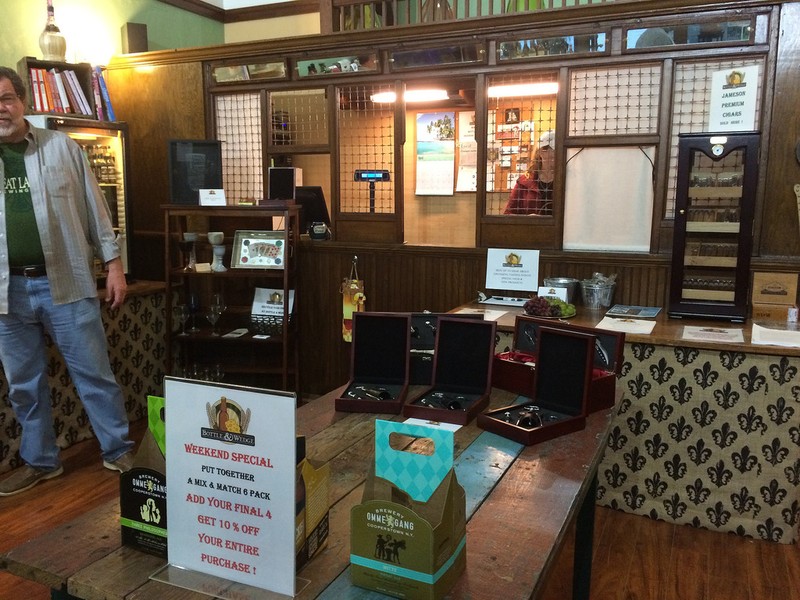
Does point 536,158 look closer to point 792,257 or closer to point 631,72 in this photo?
point 631,72

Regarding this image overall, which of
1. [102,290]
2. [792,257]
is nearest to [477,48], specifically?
[792,257]

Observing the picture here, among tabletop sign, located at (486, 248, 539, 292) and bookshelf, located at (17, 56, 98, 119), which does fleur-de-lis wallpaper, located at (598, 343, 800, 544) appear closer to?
tabletop sign, located at (486, 248, 539, 292)

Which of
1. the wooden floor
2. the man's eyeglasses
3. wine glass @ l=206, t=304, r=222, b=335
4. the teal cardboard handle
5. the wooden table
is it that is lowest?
the wooden floor

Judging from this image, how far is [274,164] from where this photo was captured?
169 inches

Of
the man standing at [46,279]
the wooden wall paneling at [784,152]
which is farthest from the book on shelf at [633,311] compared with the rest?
the man standing at [46,279]

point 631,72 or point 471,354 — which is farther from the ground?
point 631,72

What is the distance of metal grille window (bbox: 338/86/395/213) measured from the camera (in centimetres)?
392

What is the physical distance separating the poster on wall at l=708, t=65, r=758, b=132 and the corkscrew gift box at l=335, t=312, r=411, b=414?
2013 millimetres

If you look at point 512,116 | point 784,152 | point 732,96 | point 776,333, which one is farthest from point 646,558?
point 512,116

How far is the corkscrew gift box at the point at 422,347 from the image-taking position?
204 cm

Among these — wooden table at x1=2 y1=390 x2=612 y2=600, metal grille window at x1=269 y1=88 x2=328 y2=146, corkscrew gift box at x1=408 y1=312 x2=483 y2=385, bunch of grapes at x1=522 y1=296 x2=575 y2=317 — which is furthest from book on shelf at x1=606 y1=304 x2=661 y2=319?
metal grille window at x1=269 y1=88 x2=328 y2=146

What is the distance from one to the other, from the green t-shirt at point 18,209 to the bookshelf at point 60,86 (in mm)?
1207

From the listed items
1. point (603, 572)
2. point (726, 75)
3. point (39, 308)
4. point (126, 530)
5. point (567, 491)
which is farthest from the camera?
point (726, 75)

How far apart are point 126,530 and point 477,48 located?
3135mm
